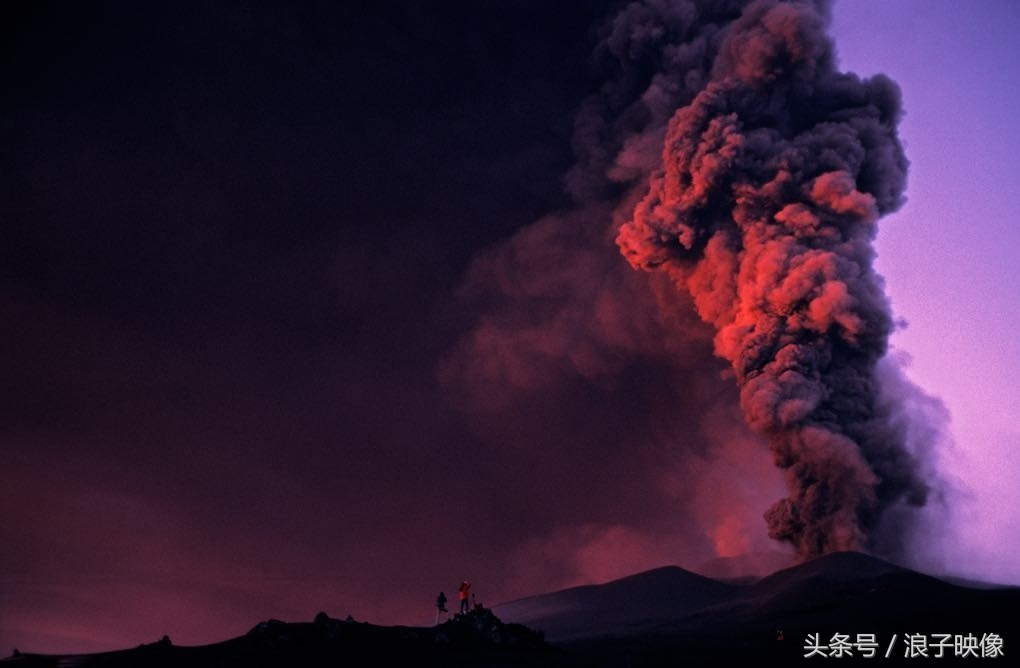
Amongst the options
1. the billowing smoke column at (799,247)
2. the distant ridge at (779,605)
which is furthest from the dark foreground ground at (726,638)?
the billowing smoke column at (799,247)

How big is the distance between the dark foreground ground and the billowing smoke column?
7.97 meters

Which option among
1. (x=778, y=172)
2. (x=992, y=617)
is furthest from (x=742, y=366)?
(x=992, y=617)

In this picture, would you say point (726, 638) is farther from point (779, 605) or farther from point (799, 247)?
point (799, 247)

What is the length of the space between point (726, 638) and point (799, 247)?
2499cm

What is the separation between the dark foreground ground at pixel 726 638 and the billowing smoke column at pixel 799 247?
7973 mm

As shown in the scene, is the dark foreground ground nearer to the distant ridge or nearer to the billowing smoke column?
the distant ridge

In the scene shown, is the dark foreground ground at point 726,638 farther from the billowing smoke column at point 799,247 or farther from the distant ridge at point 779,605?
the billowing smoke column at point 799,247

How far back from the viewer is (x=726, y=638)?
35875 millimetres

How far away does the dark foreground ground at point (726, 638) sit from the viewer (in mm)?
30422

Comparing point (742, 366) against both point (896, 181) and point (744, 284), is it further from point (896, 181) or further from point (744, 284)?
point (896, 181)

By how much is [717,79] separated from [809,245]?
12.5 metres

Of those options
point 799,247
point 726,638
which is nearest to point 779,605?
point 726,638

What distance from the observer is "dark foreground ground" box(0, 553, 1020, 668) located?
30422 millimetres

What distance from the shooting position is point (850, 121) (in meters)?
58.3
